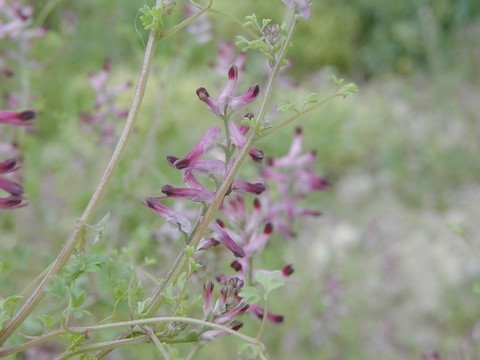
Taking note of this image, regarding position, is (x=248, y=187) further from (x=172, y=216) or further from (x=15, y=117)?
(x=15, y=117)

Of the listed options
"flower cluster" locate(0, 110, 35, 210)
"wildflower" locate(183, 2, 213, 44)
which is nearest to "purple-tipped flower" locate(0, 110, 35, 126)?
"flower cluster" locate(0, 110, 35, 210)

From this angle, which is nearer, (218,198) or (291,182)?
(218,198)

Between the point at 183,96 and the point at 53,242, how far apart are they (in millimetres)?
3211

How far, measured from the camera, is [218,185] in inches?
42.8

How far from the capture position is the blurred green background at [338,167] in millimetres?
3125

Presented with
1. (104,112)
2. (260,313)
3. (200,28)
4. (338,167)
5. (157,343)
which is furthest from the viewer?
(338,167)

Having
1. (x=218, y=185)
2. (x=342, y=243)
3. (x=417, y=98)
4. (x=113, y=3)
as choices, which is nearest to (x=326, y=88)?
(x=417, y=98)

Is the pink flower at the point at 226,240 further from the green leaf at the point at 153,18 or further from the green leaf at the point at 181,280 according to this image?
the green leaf at the point at 153,18

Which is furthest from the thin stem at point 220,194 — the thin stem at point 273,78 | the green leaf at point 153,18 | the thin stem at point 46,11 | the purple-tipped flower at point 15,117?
the thin stem at point 46,11

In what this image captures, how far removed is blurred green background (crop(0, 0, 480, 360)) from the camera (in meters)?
3.12

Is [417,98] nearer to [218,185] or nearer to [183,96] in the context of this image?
[183,96]

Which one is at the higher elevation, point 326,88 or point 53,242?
point 53,242

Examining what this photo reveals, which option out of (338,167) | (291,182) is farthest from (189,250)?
(338,167)

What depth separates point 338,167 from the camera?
25.2 feet
